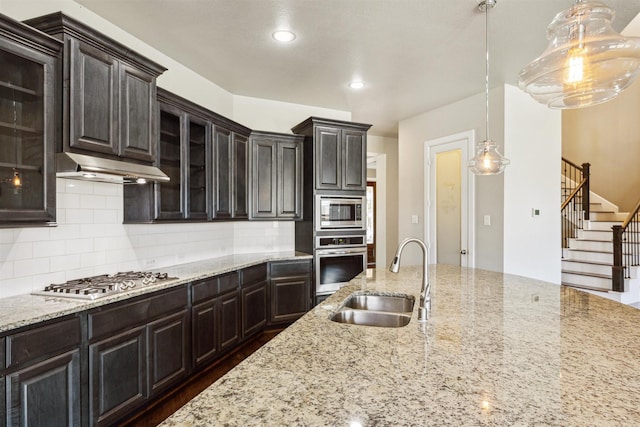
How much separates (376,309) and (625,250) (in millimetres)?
4851

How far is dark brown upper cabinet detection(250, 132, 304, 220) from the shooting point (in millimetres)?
4246

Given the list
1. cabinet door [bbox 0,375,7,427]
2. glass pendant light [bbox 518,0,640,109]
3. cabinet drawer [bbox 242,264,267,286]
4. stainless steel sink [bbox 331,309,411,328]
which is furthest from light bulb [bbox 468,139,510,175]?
cabinet door [bbox 0,375,7,427]

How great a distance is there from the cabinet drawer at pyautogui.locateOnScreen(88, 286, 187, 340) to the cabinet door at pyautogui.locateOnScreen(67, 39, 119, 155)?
3.16 ft

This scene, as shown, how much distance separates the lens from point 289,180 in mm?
4430

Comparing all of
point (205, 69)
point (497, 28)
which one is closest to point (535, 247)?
point (497, 28)

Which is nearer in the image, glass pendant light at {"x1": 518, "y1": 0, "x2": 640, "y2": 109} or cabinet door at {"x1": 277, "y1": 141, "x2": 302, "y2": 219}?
glass pendant light at {"x1": 518, "y1": 0, "x2": 640, "y2": 109}

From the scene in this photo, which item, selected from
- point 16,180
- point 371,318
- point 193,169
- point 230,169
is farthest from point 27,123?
point 371,318

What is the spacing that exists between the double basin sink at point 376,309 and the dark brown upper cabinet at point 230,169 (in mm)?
1948

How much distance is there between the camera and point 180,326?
105 inches

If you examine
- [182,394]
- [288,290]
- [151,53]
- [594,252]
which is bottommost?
[182,394]

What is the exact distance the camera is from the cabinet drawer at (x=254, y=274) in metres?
3.54

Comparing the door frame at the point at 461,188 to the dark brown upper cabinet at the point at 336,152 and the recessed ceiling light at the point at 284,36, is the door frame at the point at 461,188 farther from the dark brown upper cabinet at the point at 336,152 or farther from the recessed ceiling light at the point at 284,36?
the recessed ceiling light at the point at 284,36

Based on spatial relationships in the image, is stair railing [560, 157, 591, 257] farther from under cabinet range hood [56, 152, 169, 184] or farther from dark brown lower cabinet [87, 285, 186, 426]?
under cabinet range hood [56, 152, 169, 184]

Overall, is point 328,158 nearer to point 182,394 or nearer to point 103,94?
point 103,94
